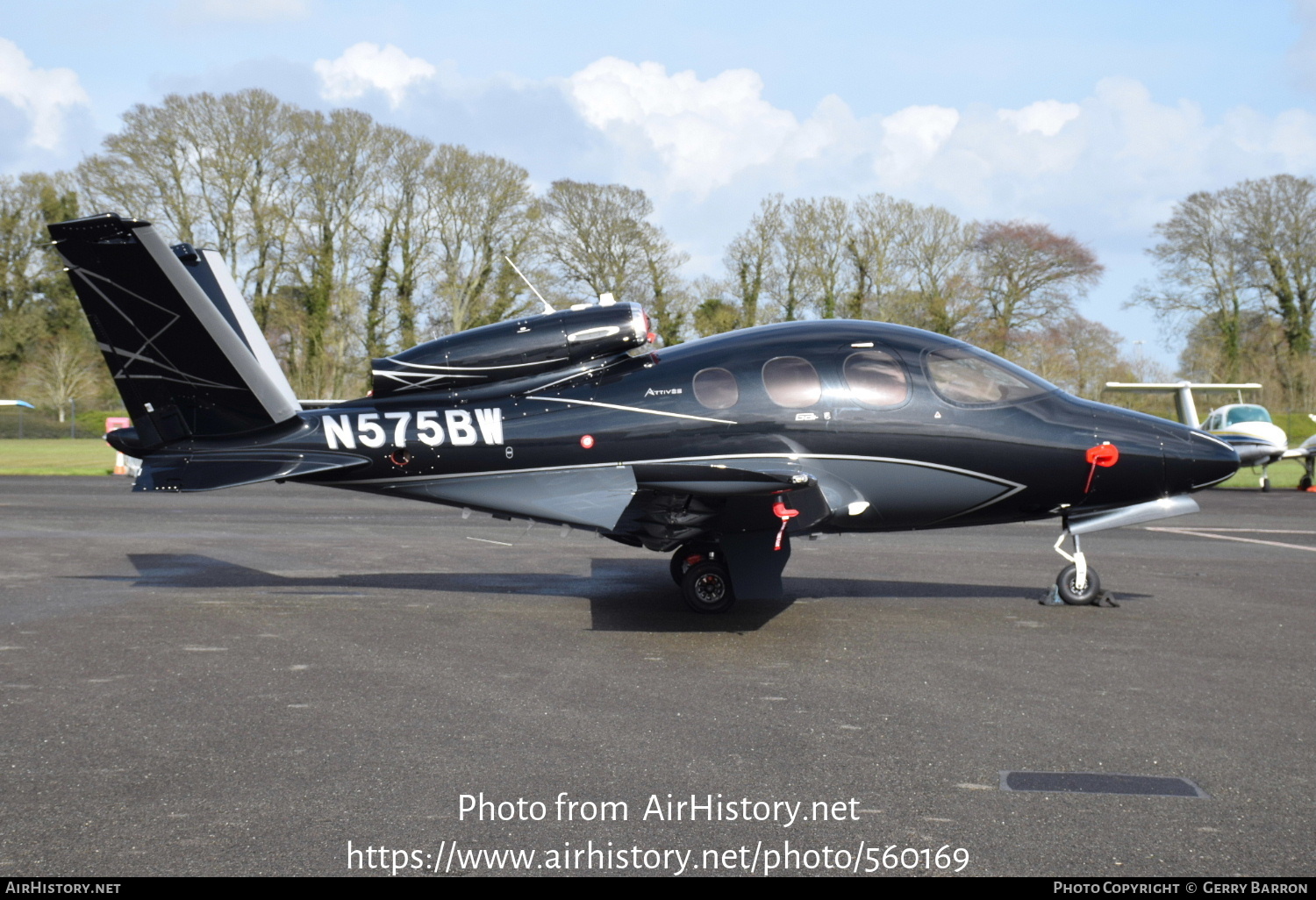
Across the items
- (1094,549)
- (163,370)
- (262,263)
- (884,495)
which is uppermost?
(262,263)

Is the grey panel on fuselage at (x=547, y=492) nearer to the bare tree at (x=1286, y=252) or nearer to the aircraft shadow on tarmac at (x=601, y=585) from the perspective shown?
the aircraft shadow on tarmac at (x=601, y=585)

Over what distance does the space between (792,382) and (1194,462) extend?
403cm

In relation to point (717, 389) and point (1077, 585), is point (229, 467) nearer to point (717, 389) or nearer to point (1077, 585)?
point (717, 389)

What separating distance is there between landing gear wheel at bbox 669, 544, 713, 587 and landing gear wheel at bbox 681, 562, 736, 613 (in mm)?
78

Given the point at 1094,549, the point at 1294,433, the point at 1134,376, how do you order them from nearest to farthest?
1. the point at 1094,549
2. the point at 1294,433
3. the point at 1134,376

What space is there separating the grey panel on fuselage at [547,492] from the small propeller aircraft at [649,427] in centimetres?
2

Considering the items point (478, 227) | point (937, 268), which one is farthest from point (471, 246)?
point (937, 268)

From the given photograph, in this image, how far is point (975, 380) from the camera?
33.3 ft

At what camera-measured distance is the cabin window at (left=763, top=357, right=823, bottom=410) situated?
392 inches

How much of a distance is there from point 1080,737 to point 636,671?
3.12 meters

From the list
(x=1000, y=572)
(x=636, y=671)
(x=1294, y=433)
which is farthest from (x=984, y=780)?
(x=1294, y=433)

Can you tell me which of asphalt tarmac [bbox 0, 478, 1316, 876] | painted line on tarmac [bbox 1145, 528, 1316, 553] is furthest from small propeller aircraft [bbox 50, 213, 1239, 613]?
painted line on tarmac [bbox 1145, 528, 1316, 553]

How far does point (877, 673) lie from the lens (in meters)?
7.70

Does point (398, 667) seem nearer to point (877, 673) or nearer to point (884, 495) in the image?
point (877, 673)
